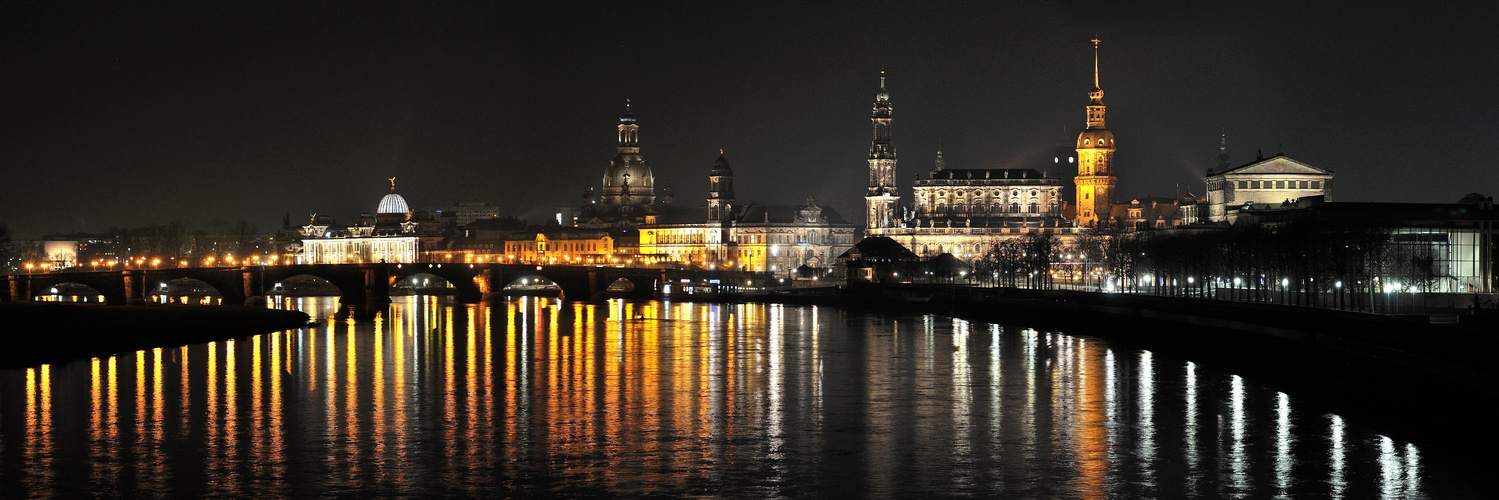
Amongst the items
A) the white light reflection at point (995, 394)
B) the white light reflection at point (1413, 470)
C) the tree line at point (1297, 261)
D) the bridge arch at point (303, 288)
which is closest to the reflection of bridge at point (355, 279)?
the bridge arch at point (303, 288)

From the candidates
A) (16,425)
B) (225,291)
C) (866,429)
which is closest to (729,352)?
(866,429)

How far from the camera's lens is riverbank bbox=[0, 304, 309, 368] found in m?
68.6

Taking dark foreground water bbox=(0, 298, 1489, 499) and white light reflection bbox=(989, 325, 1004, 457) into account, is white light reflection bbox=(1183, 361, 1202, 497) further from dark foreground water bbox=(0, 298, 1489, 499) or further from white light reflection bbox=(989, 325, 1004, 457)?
white light reflection bbox=(989, 325, 1004, 457)

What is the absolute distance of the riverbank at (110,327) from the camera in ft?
225

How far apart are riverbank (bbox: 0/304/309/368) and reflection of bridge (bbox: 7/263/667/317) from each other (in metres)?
20.0

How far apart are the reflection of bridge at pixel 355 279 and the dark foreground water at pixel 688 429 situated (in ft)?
187

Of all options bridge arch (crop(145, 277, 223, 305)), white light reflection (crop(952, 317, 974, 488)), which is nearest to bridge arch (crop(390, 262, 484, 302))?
bridge arch (crop(145, 277, 223, 305))

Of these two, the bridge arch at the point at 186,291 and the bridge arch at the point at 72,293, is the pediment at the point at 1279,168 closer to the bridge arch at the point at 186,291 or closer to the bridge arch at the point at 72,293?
the bridge arch at the point at 186,291

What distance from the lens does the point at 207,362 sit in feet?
215

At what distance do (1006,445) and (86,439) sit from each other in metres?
24.2

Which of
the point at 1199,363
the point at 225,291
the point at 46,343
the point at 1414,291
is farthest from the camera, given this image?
the point at 225,291

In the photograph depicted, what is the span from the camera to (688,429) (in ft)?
138

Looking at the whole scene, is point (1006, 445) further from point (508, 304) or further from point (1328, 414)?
point (508, 304)

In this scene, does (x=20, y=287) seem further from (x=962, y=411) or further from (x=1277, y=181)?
(x=1277, y=181)
